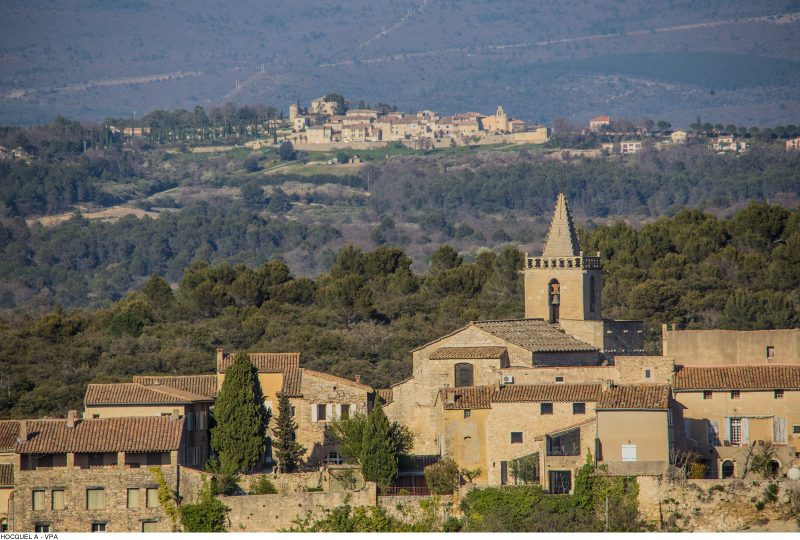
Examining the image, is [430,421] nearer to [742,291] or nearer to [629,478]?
[629,478]

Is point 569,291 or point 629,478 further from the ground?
point 569,291

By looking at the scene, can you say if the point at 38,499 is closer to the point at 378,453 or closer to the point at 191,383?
the point at 378,453

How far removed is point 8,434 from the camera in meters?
42.8

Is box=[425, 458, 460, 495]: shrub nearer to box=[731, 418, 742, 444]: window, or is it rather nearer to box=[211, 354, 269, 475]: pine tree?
box=[211, 354, 269, 475]: pine tree

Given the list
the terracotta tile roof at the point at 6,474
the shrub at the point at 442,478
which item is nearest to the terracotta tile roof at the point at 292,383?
the shrub at the point at 442,478

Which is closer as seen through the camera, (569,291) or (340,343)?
(569,291)

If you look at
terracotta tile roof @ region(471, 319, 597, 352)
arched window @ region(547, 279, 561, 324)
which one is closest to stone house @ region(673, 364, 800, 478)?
terracotta tile roof @ region(471, 319, 597, 352)

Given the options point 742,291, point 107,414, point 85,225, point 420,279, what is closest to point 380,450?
point 107,414

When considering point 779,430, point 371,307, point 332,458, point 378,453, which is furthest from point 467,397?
point 371,307

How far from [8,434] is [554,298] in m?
17.0

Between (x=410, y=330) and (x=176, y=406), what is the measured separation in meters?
21.2

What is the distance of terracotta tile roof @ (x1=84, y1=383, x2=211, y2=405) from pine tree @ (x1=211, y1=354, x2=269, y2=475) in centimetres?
94

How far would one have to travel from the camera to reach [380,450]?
41.3m

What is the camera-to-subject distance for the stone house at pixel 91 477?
39.6 metres
